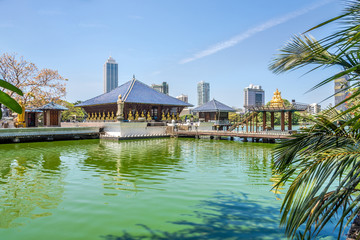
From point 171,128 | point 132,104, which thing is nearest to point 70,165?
point 171,128

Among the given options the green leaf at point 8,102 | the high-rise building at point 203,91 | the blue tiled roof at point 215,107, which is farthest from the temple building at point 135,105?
the high-rise building at point 203,91

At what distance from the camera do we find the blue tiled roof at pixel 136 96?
32.2 m

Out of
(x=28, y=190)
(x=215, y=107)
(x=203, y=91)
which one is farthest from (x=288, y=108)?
(x=203, y=91)

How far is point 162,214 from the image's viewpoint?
5.74m

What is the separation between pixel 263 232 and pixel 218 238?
35.3 inches

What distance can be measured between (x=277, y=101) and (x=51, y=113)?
24.6 metres

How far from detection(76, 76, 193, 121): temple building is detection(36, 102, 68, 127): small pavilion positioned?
5.29 m

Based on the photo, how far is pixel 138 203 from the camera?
254 inches

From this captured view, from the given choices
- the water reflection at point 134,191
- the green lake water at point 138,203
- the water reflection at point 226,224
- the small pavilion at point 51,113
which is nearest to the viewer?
the water reflection at point 226,224

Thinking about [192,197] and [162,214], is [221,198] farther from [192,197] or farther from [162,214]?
[162,214]

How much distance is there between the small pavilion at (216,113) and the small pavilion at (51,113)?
1804 cm

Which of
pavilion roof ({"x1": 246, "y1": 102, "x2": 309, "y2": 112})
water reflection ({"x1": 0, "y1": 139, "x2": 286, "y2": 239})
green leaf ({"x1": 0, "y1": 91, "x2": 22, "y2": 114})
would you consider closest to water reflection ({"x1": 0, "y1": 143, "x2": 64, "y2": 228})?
water reflection ({"x1": 0, "y1": 139, "x2": 286, "y2": 239})

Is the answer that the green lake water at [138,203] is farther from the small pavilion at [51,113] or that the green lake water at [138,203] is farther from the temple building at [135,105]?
the temple building at [135,105]

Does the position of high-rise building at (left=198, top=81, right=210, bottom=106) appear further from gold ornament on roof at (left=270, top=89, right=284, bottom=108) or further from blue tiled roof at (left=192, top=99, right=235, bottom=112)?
gold ornament on roof at (left=270, top=89, right=284, bottom=108)
